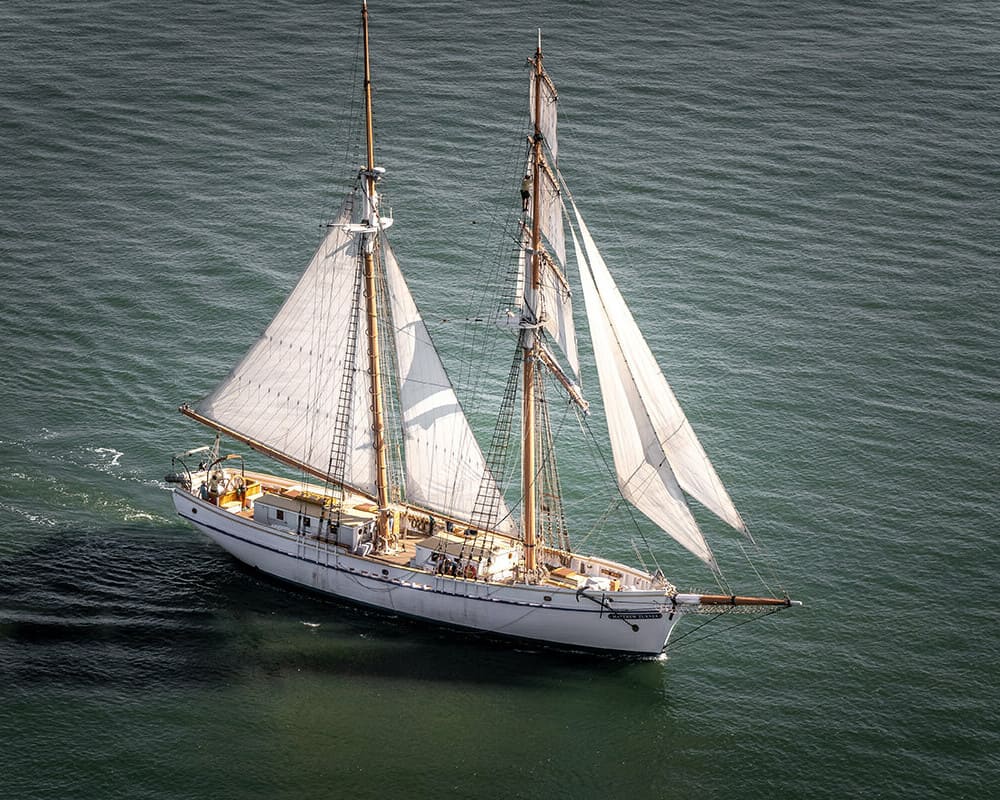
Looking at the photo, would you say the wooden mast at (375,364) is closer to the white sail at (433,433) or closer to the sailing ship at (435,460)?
the sailing ship at (435,460)

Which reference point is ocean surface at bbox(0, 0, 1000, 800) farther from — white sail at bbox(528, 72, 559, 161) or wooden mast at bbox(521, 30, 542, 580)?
white sail at bbox(528, 72, 559, 161)

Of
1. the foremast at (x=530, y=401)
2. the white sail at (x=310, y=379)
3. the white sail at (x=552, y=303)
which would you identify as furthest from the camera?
the white sail at (x=310, y=379)

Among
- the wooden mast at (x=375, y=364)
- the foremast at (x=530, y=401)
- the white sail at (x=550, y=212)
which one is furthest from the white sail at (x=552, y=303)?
the wooden mast at (x=375, y=364)

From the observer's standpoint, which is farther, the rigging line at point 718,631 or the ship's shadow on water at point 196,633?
the rigging line at point 718,631

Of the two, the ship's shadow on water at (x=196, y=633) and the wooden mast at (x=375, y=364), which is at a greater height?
the wooden mast at (x=375, y=364)

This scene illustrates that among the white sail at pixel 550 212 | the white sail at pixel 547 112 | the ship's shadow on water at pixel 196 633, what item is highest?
the white sail at pixel 547 112
